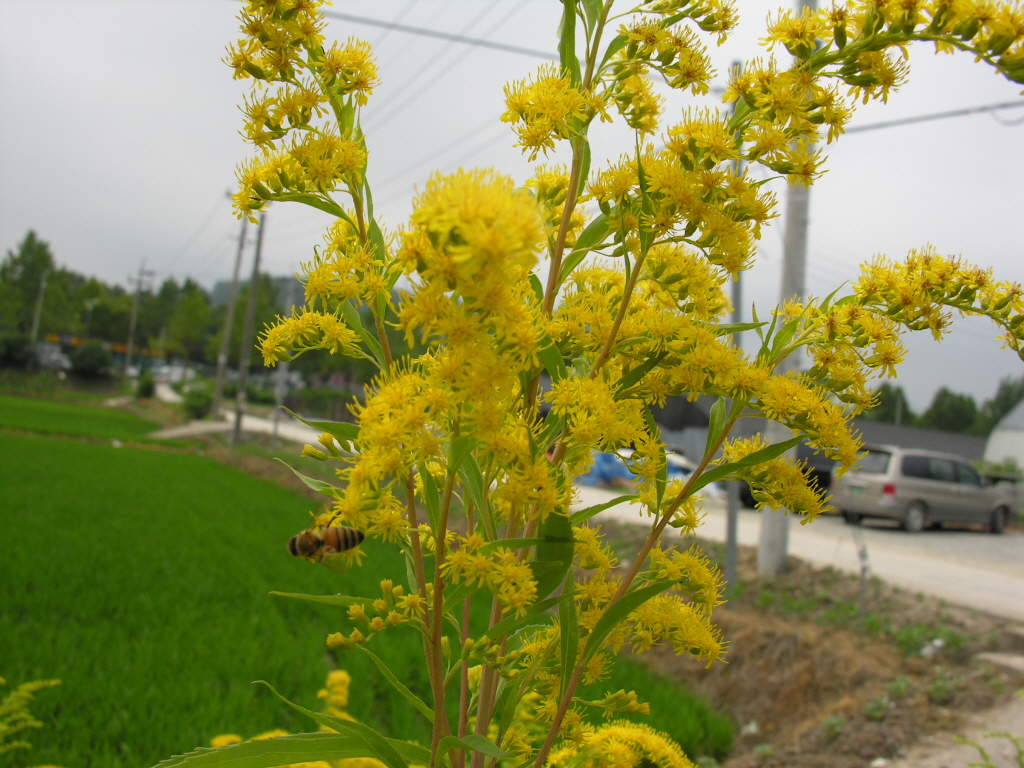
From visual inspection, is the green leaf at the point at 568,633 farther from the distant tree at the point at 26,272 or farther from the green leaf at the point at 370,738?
the distant tree at the point at 26,272

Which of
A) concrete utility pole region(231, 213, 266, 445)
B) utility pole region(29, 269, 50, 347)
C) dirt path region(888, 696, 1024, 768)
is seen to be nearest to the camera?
dirt path region(888, 696, 1024, 768)

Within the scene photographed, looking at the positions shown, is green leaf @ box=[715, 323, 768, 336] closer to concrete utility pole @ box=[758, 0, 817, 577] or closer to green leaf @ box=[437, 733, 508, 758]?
green leaf @ box=[437, 733, 508, 758]

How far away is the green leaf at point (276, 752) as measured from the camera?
36.7 inches

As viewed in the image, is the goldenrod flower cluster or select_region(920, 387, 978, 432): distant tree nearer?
the goldenrod flower cluster

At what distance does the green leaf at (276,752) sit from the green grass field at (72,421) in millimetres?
26348

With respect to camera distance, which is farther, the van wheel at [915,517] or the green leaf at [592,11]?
the van wheel at [915,517]

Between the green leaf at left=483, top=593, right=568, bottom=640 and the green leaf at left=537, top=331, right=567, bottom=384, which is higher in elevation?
the green leaf at left=537, top=331, right=567, bottom=384

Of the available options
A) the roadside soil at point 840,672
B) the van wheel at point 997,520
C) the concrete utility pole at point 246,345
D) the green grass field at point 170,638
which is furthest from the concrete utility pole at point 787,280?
the concrete utility pole at point 246,345

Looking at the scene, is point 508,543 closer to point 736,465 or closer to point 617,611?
point 617,611

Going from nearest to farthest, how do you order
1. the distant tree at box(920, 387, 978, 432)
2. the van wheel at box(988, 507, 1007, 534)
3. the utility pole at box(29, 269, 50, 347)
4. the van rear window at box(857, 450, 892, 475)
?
the van rear window at box(857, 450, 892, 475)
the van wheel at box(988, 507, 1007, 534)
the utility pole at box(29, 269, 50, 347)
the distant tree at box(920, 387, 978, 432)

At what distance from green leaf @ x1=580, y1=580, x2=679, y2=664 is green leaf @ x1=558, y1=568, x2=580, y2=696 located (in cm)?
2

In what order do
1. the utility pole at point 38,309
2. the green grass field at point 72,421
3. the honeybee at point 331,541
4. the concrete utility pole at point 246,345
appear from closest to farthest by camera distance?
the honeybee at point 331,541, the concrete utility pole at point 246,345, the green grass field at point 72,421, the utility pole at point 38,309

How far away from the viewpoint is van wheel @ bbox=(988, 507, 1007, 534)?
14.0 meters

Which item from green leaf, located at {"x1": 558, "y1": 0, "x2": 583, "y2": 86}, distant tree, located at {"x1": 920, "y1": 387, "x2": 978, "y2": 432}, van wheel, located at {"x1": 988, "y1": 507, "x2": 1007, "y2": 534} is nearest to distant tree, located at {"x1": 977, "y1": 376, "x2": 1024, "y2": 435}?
distant tree, located at {"x1": 920, "y1": 387, "x2": 978, "y2": 432}
